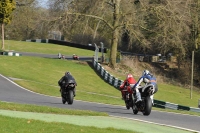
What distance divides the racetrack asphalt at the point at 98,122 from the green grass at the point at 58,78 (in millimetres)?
15103

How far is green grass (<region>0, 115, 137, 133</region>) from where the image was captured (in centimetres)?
1056

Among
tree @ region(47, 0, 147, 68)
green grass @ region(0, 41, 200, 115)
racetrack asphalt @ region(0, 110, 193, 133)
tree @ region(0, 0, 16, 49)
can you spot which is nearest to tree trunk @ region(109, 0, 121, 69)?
tree @ region(47, 0, 147, 68)

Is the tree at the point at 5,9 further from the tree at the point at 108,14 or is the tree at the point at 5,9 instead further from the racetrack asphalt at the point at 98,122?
the racetrack asphalt at the point at 98,122

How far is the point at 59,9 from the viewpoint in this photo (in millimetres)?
43500

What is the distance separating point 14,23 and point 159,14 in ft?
166

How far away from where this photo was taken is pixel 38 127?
11062 millimetres

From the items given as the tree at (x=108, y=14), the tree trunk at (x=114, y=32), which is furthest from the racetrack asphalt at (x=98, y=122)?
the tree trunk at (x=114, y=32)

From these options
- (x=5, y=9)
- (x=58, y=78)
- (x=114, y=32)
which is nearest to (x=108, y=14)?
(x=114, y=32)

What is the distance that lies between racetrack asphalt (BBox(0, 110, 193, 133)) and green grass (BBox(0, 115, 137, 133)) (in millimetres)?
967

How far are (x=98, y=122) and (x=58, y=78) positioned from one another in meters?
24.8

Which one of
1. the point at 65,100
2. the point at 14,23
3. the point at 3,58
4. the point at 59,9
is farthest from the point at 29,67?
the point at 14,23

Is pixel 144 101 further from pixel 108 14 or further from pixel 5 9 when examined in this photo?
pixel 5 9

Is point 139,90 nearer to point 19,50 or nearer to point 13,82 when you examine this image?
point 13,82

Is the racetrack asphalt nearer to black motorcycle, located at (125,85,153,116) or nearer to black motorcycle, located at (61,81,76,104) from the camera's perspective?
black motorcycle, located at (125,85,153,116)
